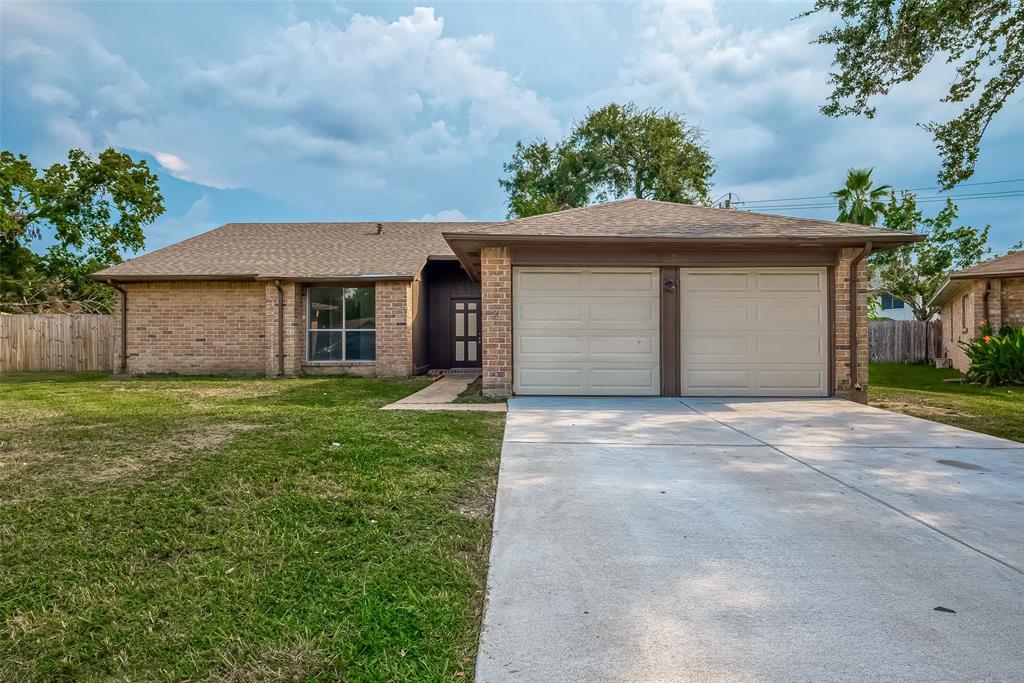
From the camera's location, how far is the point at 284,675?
5.62ft

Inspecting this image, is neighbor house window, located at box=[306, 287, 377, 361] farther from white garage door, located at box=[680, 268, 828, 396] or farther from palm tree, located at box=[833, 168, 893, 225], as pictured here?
palm tree, located at box=[833, 168, 893, 225]

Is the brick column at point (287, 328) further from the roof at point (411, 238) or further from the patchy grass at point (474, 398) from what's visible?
the patchy grass at point (474, 398)

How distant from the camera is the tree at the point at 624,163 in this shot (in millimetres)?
27094

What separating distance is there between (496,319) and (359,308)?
580cm

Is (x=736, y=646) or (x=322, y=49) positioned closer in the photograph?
(x=736, y=646)

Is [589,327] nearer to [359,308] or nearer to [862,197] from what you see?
[359,308]

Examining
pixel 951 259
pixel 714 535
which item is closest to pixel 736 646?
pixel 714 535

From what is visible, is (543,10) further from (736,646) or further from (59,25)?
(736,646)

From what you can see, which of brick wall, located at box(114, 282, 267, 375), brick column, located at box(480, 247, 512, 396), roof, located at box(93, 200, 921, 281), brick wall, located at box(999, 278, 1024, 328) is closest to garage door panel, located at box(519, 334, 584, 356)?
brick column, located at box(480, 247, 512, 396)

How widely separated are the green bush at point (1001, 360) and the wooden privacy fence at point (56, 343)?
22546 millimetres

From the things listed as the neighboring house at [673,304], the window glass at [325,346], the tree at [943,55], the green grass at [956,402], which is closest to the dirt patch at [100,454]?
the neighboring house at [673,304]

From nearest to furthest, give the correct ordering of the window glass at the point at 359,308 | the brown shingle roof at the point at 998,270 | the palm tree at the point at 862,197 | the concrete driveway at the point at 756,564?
the concrete driveway at the point at 756,564, the brown shingle roof at the point at 998,270, the window glass at the point at 359,308, the palm tree at the point at 862,197

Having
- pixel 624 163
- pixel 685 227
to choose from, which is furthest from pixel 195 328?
pixel 624 163

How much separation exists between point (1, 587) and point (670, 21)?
48.3 feet
